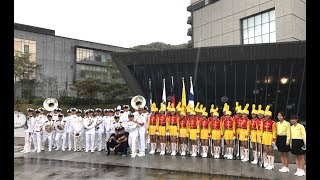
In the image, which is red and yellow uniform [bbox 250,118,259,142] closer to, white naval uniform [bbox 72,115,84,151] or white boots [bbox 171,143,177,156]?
white boots [bbox 171,143,177,156]

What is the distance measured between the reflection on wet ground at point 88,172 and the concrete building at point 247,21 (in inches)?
785

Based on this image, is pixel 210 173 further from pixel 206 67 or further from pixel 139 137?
pixel 206 67

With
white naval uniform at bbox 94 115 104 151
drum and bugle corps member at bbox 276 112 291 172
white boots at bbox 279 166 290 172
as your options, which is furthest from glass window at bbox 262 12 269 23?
white boots at bbox 279 166 290 172

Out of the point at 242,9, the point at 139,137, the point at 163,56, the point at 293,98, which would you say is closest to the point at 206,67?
the point at 163,56

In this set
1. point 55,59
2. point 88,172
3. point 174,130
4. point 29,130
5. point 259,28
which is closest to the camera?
point 88,172

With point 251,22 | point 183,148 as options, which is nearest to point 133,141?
point 183,148

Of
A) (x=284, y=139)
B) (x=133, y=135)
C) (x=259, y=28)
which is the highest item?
(x=259, y=28)

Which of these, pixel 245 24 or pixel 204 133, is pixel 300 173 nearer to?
pixel 204 133

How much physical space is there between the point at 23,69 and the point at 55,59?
7888 millimetres

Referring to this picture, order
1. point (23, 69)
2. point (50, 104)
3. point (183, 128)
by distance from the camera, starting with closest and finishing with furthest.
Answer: point (183, 128) < point (50, 104) < point (23, 69)

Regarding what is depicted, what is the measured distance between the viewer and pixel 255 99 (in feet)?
82.4

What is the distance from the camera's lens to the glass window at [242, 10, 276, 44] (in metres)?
27.4

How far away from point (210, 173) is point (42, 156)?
712 centimetres

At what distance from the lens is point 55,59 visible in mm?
46188
